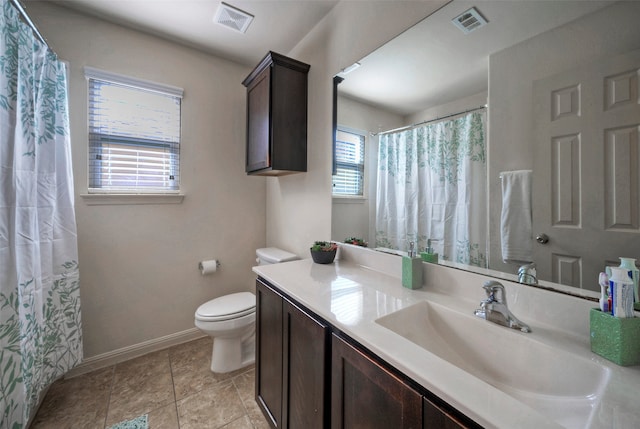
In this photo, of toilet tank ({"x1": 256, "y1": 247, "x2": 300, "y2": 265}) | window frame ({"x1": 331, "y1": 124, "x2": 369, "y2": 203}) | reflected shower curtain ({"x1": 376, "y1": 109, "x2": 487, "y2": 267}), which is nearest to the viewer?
reflected shower curtain ({"x1": 376, "y1": 109, "x2": 487, "y2": 267})

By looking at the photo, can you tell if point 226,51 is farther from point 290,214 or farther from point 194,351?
point 194,351

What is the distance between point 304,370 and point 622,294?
38.2 inches

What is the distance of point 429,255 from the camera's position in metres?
1.18

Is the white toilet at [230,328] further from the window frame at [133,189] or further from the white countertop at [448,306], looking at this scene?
the window frame at [133,189]

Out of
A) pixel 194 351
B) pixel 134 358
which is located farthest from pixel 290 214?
pixel 134 358

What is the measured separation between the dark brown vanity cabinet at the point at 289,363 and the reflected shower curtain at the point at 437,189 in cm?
66

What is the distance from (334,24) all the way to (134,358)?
2.91 m

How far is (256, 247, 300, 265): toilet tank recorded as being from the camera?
2041 mm

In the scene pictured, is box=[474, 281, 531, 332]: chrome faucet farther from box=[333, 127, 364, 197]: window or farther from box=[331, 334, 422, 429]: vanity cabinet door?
box=[333, 127, 364, 197]: window

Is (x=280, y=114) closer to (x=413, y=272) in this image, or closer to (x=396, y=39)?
(x=396, y=39)

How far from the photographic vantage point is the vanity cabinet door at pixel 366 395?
0.60m

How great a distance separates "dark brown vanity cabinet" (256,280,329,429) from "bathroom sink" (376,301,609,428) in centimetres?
29

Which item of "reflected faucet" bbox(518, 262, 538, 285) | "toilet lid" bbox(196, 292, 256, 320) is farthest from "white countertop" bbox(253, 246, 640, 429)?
"toilet lid" bbox(196, 292, 256, 320)

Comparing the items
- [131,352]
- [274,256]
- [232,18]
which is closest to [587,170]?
[274,256]
